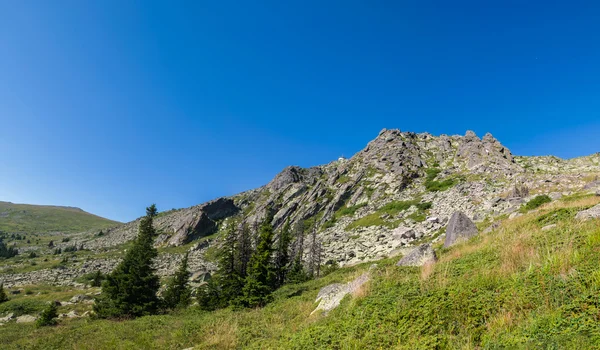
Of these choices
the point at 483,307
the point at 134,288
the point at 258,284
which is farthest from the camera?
the point at 134,288

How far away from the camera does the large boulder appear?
4812 inches

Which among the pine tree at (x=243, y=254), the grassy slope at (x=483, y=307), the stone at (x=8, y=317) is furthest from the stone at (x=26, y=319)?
the grassy slope at (x=483, y=307)

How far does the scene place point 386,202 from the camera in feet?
301

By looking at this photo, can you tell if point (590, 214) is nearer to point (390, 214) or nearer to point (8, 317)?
point (8, 317)

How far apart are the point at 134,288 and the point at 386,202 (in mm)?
78491

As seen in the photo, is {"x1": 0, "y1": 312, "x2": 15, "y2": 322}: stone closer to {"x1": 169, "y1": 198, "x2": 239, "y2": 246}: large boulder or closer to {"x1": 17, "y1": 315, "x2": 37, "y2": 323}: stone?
{"x1": 17, "y1": 315, "x2": 37, "y2": 323}: stone

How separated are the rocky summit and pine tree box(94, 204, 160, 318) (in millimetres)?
15037

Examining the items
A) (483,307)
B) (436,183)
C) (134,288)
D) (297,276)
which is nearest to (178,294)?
(134,288)

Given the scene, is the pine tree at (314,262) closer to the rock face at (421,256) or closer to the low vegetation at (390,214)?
the low vegetation at (390,214)

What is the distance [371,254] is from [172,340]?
127ft

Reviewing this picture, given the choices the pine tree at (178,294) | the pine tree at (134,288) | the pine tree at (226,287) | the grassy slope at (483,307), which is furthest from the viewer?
the pine tree at (178,294)

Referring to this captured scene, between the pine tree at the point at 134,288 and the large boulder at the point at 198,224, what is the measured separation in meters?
93.6

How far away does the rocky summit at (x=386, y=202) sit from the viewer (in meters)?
47.7

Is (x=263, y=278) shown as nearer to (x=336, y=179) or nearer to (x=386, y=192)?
(x=386, y=192)
